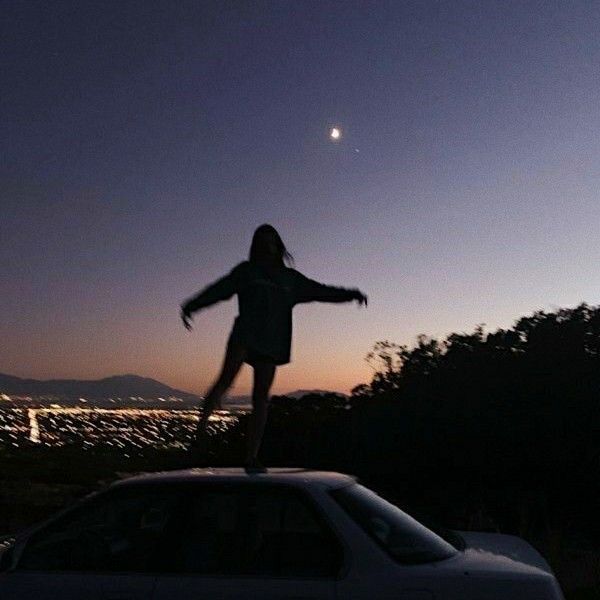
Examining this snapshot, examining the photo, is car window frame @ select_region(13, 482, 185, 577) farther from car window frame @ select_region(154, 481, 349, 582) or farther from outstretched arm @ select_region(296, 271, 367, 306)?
outstretched arm @ select_region(296, 271, 367, 306)

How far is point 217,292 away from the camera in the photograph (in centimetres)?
682

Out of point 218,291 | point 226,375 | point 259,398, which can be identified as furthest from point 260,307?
point 259,398

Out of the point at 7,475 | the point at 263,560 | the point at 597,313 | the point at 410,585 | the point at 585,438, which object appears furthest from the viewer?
the point at 7,475

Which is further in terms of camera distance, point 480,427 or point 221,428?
point 221,428

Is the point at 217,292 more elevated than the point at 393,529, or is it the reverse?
the point at 217,292

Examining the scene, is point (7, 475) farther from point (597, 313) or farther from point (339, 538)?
point (339, 538)

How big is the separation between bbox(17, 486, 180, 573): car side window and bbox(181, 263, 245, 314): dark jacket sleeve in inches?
94.1

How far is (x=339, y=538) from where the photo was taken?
420 centimetres

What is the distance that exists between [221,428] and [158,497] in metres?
11.6

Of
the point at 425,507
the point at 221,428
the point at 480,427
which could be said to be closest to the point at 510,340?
the point at 480,427

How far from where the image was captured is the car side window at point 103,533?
451cm

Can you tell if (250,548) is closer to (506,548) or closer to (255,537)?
(255,537)

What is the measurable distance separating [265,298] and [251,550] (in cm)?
270

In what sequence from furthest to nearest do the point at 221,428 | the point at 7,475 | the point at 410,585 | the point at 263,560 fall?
the point at 7,475 < the point at 221,428 < the point at 263,560 < the point at 410,585
